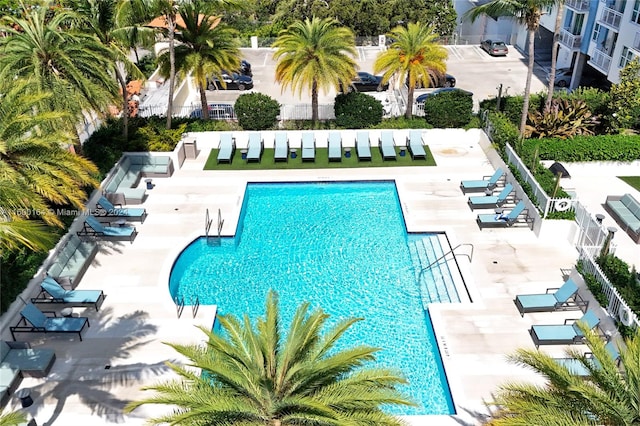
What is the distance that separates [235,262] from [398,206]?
707cm

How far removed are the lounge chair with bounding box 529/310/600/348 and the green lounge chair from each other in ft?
38.5

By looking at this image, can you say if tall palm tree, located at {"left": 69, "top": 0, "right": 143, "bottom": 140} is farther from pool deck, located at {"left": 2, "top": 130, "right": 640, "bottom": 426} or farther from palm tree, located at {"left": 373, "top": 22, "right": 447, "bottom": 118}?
palm tree, located at {"left": 373, "top": 22, "right": 447, "bottom": 118}

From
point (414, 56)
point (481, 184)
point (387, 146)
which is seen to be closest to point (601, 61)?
point (414, 56)

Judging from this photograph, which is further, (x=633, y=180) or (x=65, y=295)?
(x=633, y=180)

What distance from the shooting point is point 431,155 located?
24375 mm

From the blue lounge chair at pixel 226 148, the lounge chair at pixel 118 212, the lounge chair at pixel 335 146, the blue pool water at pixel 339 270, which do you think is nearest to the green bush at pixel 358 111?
the lounge chair at pixel 335 146

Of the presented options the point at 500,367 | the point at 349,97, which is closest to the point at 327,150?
the point at 349,97

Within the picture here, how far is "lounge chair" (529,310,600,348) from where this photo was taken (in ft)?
44.7

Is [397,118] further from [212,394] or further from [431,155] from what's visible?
[212,394]

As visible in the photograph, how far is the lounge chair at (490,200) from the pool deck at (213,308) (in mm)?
417

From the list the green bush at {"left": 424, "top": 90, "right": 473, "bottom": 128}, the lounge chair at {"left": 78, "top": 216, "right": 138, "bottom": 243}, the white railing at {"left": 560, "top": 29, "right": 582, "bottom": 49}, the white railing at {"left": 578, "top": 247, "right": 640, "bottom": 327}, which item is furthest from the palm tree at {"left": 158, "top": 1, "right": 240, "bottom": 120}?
the white railing at {"left": 560, "top": 29, "right": 582, "bottom": 49}

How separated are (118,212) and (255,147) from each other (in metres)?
7.57

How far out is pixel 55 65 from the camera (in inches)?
688

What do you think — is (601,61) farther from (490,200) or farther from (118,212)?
(118,212)
